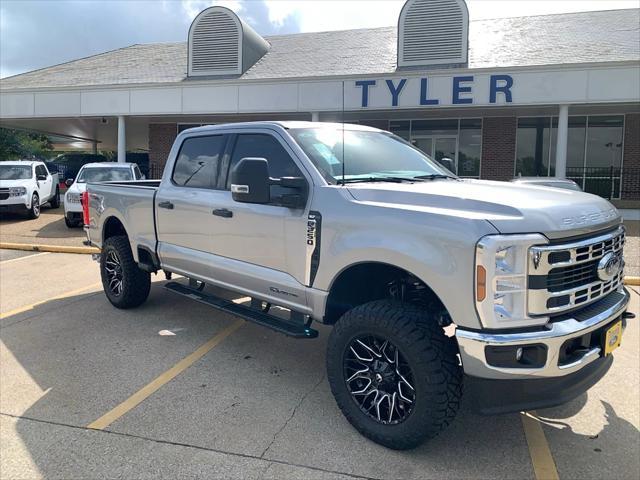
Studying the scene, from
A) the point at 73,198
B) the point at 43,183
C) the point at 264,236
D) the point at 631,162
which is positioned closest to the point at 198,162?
the point at 264,236

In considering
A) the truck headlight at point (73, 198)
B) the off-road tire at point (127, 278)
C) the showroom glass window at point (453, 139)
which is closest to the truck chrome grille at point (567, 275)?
the off-road tire at point (127, 278)

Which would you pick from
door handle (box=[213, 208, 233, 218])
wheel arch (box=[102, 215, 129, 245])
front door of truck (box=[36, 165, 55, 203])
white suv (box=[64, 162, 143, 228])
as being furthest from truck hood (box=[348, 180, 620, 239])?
front door of truck (box=[36, 165, 55, 203])

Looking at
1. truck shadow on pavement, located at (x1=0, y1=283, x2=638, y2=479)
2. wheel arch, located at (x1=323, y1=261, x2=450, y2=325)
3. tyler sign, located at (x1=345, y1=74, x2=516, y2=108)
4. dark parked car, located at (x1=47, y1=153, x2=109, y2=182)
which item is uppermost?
tyler sign, located at (x1=345, y1=74, x2=516, y2=108)

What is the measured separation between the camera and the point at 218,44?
19.1m

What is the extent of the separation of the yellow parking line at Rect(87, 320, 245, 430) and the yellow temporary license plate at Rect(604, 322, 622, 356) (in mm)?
3129

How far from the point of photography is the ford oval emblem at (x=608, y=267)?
121 inches

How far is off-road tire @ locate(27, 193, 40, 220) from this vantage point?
50.8 feet

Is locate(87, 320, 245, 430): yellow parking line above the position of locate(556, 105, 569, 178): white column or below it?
below

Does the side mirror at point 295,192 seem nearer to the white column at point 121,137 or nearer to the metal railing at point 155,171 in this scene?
the white column at point 121,137

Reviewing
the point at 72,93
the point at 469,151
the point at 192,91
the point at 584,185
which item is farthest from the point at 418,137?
the point at 72,93

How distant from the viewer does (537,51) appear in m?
16.4

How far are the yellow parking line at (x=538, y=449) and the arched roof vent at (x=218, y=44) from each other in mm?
17152

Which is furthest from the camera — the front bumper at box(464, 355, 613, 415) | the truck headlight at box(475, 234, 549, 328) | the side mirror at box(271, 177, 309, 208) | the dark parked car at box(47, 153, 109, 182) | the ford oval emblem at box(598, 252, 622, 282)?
the dark parked car at box(47, 153, 109, 182)

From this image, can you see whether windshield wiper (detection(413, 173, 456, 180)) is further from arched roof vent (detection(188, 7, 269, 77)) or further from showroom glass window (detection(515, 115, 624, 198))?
arched roof vent (detection(188, 7, 269, 77))
